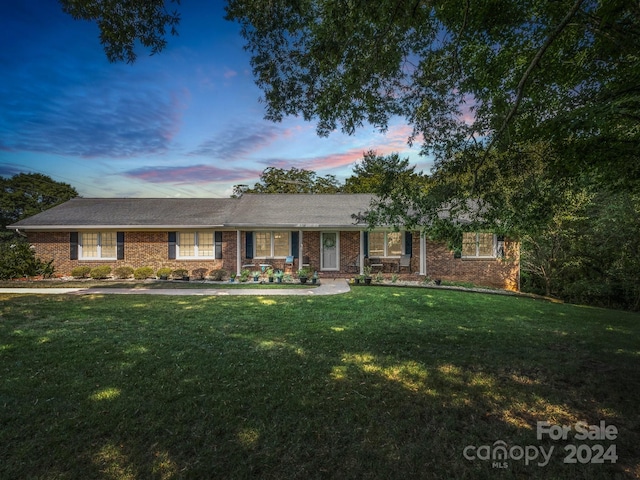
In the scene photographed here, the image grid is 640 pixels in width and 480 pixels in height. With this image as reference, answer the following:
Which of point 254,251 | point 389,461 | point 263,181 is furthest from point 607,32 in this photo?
point 263,181

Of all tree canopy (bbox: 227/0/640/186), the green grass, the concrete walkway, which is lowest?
the concrete walkway

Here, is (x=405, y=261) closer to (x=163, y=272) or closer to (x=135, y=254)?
(x=163, y=272)

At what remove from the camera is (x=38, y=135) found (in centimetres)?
1424

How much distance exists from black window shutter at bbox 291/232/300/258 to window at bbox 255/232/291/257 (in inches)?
18.0

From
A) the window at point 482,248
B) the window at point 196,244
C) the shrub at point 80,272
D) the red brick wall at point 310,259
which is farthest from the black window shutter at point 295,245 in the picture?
the shrub at point 80,272

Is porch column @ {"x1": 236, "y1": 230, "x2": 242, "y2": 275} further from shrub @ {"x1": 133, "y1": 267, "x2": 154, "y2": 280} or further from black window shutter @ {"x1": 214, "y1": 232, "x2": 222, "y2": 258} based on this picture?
shrub @ {"x1": 133, "y1": 267, "x2": 154, "y2": 280}

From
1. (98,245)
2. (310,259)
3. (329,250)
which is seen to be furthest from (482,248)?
(98,245)

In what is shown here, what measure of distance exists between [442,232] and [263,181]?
113ft

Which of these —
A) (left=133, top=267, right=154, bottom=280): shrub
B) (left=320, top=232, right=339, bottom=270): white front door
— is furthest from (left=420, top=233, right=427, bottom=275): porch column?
(left=133, top=267, right=154, bottom=280): shrub

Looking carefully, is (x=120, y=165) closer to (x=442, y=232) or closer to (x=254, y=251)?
(x=254, y=251)

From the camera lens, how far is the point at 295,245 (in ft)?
51.0

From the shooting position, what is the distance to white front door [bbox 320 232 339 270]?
1573 centimetres

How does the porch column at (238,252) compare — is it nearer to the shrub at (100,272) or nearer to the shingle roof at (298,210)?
the shingle roof at (298,210)

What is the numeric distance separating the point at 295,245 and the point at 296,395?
12.2 meters
